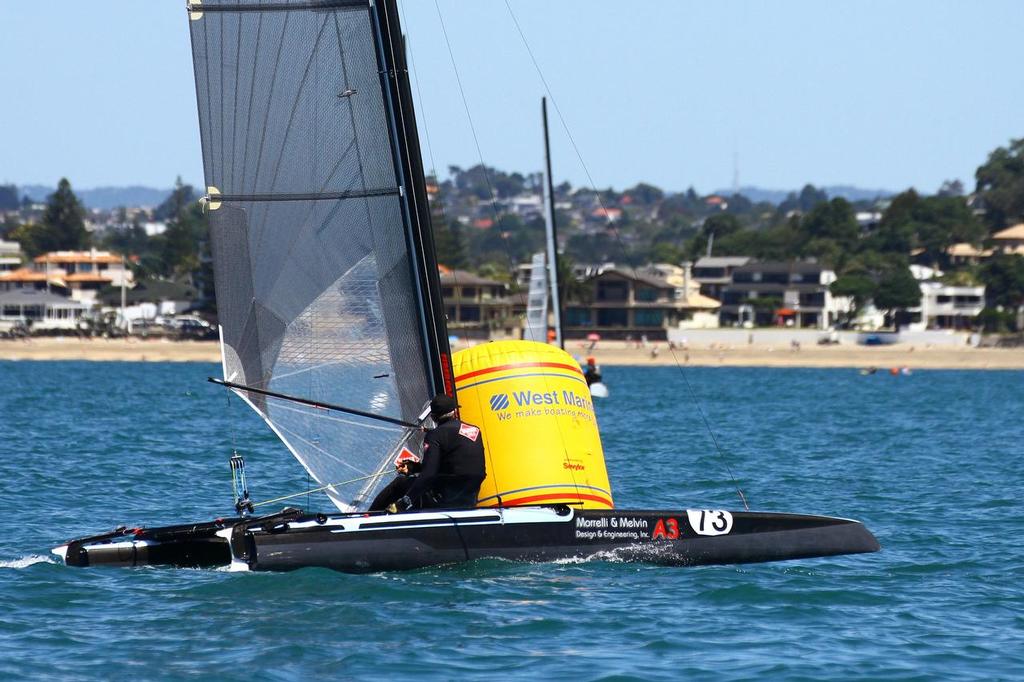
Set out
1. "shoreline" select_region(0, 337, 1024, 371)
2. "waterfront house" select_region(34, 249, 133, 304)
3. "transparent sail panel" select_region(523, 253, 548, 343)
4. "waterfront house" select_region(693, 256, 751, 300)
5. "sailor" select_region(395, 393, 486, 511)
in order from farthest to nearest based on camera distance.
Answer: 1. "waterfront house" select_region(693, 256, 751, 300)
2. "waterfront house" select_region(34, 249, 133, 304)
3. "shoreline" select_region(0, 337, 1024, 371)
4. "transparent sail panel" select_region(523, 253, 548, 343)
5. "sailor" select_region(395, 393, 486, 511)

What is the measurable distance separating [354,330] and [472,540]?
231 centimetres

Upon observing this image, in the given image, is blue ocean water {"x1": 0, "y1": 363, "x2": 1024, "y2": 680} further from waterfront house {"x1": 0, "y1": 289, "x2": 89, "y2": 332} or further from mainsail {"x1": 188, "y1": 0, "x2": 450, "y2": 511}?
waterfront house {"x1": 0, "y1": 289, "x2": 89, "y2": 332}

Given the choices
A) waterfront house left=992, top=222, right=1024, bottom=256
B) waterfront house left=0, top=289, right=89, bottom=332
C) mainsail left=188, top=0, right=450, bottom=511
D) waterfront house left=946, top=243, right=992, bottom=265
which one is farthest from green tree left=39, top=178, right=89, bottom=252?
mainsail left=188, top=0, right=450, bottom=511

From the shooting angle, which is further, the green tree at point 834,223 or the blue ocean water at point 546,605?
the green tree at point 834,223

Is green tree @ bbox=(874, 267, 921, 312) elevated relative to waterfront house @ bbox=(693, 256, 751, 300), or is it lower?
lower

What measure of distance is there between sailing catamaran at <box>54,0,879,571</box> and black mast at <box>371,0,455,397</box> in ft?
0.05

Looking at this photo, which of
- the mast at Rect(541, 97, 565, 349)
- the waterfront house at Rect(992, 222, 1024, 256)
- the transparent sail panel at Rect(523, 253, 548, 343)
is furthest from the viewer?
the waterfront house at Rect(992, 222, 1024, 256)

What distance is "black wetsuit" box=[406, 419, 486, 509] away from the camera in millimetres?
12461

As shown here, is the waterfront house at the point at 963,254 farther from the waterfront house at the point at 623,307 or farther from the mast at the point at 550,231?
the mast at the point at 550,231

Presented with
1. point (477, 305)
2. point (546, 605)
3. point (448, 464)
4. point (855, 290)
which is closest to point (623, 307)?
point (477, 305)

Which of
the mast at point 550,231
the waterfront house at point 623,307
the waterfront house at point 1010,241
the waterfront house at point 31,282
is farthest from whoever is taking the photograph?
the waterfront house at point 1010,241

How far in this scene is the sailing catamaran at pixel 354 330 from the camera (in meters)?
12.5

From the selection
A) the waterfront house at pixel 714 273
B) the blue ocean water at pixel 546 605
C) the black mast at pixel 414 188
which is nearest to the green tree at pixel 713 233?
the waterfront house at pixel 714 273

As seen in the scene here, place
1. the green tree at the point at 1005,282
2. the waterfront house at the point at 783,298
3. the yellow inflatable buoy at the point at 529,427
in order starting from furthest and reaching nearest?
1. the waterfront house at the point at 783,298
2. the green tree at the point at 1005,282
3. the yellow inflatable buoy at the point at 529,427
